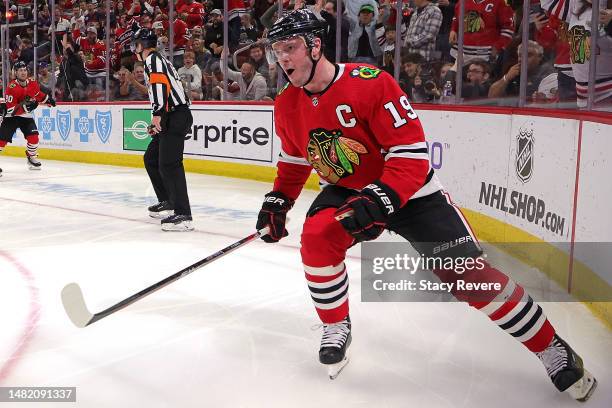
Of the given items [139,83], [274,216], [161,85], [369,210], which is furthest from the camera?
[139,83]

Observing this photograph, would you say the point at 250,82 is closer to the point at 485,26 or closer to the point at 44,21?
the point at 485,26

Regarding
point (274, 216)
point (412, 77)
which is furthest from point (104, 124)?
point (274, 216)

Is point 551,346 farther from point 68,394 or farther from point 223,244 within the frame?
point 223,244

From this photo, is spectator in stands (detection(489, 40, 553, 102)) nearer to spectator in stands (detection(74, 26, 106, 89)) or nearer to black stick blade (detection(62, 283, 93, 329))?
black stick blade (detection(62, 283, 93, 329))

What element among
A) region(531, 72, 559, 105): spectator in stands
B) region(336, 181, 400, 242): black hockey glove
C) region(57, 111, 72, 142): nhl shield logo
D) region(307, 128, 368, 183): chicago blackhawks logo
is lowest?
region(57, 111, 72, 142): nhl shield logo

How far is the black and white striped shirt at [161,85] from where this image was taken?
4035mm

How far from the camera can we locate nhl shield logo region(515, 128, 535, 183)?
330cm

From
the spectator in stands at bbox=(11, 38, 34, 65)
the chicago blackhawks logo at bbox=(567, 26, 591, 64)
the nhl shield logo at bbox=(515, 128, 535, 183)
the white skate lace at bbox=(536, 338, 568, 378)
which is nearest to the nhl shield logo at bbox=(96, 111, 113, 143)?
the spectator in stands at bbox=(11, 38, 34, 65)

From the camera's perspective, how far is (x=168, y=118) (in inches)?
163

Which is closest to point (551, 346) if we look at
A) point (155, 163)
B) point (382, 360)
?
point (382, 360)

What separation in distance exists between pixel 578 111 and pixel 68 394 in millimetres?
2319

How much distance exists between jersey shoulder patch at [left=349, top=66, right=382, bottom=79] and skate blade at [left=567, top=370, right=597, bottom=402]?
38.3 inches

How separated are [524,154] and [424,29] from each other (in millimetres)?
1929

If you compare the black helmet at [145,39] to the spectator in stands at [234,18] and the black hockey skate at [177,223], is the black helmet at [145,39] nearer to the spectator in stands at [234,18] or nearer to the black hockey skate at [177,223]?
the black hockey skate at [177,223]
